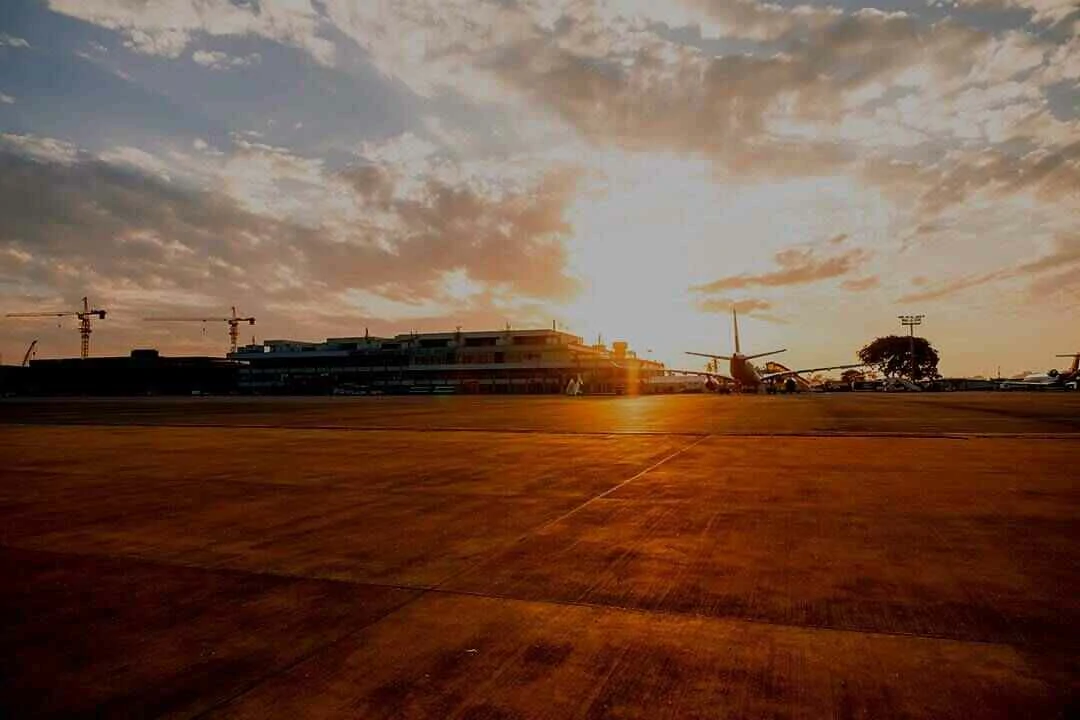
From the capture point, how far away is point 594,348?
155 m

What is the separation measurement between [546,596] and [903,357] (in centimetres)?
14910

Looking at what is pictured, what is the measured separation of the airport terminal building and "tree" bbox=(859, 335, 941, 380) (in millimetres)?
52964

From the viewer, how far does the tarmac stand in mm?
3211

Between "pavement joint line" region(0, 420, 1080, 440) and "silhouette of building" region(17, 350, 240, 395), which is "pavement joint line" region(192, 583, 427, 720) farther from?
"silhouette of building" region(17, 350, 240, 395)

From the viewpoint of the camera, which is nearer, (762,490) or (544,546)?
(544,546)

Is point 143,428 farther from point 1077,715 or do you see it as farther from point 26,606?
point 1077,715

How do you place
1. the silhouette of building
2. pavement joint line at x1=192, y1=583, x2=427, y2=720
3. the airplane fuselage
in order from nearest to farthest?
pavement joint line at x1=192, y1=583, x2=427, y2=720 → the airplane fuselage → the silhouette of building

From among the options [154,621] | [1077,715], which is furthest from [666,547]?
[154,621]

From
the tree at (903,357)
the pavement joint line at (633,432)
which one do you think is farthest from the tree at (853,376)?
the pavement joint line at (633,432)

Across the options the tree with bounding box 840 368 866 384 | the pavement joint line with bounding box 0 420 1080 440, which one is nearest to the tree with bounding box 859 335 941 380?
the tree with bounding box 840 368 866 384

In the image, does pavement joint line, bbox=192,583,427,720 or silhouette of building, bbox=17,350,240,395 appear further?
silhouette of building, bbox=17,350,240,395

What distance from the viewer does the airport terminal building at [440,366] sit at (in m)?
126

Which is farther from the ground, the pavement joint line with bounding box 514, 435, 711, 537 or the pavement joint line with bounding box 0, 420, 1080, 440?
the pavement joint line with bounding box 0, 420, 1080, 440

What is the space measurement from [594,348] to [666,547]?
5904 inches
